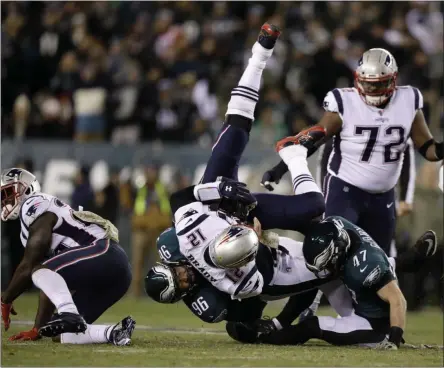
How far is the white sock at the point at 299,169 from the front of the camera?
26.0 ft

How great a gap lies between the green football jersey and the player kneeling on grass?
1613mm

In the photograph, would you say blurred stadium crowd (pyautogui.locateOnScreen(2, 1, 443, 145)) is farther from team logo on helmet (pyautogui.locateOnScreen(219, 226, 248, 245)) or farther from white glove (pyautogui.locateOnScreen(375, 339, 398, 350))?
team logo on helmet (pyautogui.locateOnScreen(219, 226, 248, 245))

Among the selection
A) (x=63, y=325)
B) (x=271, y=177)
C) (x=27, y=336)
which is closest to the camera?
(x=63, y=325)

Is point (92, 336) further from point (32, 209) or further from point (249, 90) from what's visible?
point (249, 90)

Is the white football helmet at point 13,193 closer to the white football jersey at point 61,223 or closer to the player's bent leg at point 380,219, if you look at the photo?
the white football jersey at point 61,223

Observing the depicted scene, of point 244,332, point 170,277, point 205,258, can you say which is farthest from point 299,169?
point 170,277

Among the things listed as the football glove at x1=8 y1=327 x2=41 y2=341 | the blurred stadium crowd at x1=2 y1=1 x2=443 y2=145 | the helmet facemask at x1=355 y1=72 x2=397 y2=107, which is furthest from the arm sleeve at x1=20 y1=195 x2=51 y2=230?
the blurred stadium crowd at x1=2 y1=1 x2=443 y2=145

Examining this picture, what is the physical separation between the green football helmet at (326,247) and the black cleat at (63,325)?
1.66 metres

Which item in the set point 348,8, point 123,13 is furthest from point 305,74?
point 123,13

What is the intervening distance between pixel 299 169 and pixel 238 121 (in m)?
0.82

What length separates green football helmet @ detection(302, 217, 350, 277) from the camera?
746cm

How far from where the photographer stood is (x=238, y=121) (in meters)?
8.67

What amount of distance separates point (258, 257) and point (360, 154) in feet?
5.05

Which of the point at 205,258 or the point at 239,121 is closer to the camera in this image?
the point at 205,258
